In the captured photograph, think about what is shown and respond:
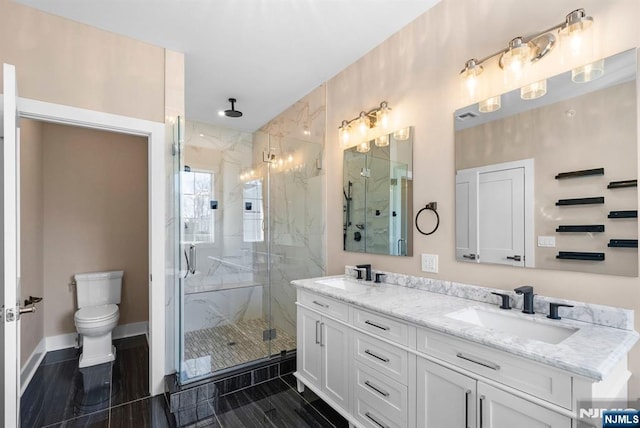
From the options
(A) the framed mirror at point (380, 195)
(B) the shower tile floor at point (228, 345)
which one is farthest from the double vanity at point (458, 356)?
(B) the shower tile floor at point (228, 345)

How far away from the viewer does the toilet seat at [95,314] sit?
2803 mm

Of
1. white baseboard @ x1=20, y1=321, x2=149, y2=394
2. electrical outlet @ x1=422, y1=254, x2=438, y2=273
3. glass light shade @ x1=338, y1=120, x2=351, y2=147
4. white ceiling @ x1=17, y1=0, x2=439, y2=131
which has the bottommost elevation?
white baseboard @ x1=20, y1=321, x2=149, y2=394

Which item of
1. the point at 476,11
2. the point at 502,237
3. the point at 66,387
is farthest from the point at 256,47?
the point at 66,387

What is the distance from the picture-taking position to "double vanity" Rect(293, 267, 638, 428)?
3.41 ft

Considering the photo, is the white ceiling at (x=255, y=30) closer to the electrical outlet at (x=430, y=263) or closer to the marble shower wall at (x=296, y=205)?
the marble shower wall at (x=296, y=205)

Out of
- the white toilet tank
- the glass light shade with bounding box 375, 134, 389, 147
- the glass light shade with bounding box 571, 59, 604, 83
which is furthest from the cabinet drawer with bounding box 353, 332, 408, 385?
the white toilet tank

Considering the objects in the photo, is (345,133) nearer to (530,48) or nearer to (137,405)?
(530,48)

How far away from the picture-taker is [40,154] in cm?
307

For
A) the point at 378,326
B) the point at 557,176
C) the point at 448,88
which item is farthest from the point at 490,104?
the point at 378,326

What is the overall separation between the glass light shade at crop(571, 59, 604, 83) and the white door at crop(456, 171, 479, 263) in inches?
24.4

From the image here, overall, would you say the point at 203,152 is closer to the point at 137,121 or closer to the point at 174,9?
the point at 137,121

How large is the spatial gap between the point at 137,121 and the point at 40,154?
1.51 meters

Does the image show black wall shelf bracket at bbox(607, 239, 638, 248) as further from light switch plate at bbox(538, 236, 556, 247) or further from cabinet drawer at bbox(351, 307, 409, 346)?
cabinet drawer at bbox(351, 307, 409, 346)

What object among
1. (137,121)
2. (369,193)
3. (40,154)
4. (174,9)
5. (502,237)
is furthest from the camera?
(40,154)
